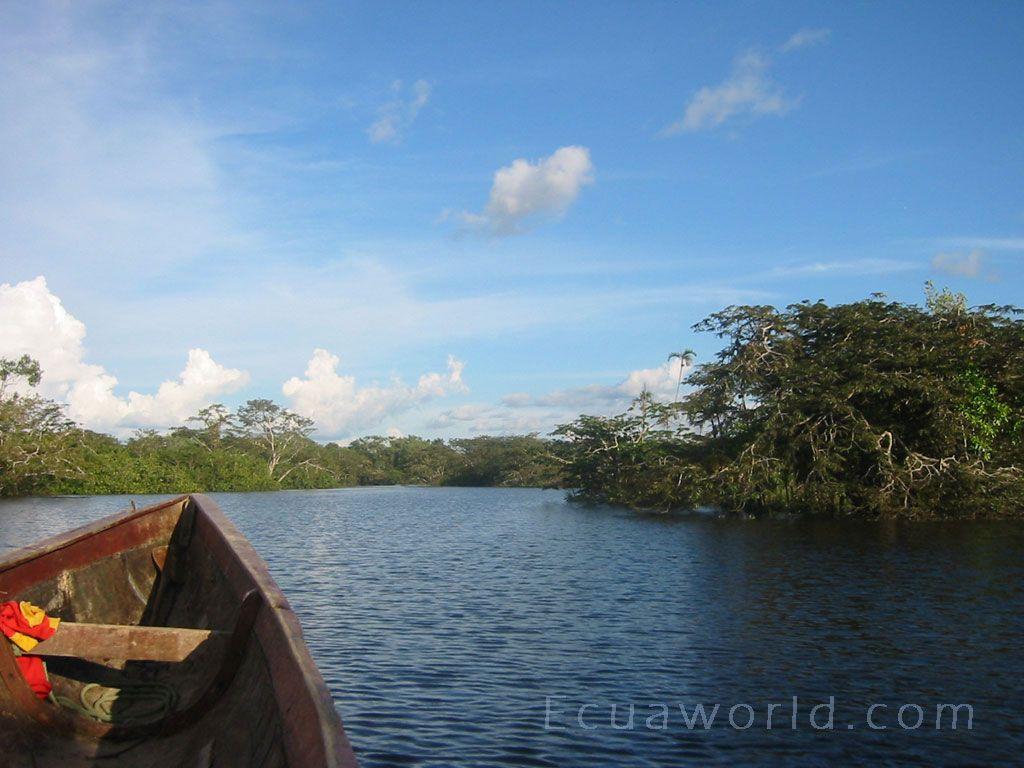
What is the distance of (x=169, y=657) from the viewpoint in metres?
4.89

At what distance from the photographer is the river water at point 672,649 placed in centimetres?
710

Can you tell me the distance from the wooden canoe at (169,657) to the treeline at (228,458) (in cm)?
3405

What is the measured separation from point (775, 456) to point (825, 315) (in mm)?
6314

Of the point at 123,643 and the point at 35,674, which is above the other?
the point at 123,643

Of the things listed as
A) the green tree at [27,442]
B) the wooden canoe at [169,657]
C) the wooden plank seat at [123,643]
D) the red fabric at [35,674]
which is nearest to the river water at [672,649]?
the wooden canoe at [169,657]

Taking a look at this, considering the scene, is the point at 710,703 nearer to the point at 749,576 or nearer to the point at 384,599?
the point at 384,599

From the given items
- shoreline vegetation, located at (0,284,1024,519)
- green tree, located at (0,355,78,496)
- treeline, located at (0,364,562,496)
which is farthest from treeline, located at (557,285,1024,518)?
green tree, located at (0,355,78,496)

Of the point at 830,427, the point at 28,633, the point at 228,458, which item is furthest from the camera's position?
the point at 228,458

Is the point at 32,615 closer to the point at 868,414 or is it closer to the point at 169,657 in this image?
the point at 169,657

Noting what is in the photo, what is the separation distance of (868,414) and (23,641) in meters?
26.6

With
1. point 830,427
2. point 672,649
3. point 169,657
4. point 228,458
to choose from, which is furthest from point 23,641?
point 228,458

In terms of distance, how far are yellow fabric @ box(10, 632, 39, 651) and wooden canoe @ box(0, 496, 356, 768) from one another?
0.07m

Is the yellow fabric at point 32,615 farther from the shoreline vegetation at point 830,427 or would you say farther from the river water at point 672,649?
the shoreline vegetation at point 830,427

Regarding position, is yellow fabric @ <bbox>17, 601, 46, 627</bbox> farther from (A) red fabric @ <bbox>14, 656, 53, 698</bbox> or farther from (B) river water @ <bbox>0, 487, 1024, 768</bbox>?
(B) river water @ <bbox>0, 487, 1024, 768</bbox>
